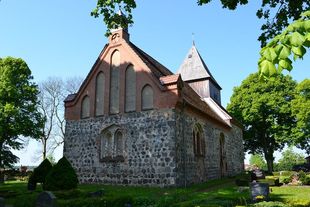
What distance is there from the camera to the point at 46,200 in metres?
9.56

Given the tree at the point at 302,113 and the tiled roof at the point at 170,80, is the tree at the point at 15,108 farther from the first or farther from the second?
the tree at the point at 302,113

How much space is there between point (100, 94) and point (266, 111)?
2594 centimetres

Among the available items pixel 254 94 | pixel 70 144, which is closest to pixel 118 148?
pixel 70 144

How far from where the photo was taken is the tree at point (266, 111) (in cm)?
3741

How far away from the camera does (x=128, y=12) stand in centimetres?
1071

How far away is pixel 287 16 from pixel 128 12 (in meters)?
5.52

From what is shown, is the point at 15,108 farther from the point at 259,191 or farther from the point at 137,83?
the point at 259,191

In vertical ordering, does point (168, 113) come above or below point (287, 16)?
below

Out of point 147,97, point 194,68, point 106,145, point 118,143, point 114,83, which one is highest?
point 194,68

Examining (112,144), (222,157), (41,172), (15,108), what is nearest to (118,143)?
(112,144)

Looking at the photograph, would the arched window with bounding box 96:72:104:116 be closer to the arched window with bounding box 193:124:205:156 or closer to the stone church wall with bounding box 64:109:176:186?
the stone church wall with bounding box 64:109:176:186

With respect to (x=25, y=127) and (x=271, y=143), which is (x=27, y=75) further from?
(x=271, y=143)

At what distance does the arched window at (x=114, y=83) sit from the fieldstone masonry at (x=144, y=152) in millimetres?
810

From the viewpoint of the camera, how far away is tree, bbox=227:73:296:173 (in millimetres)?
37406
